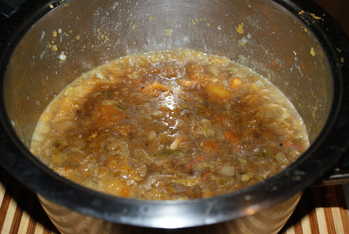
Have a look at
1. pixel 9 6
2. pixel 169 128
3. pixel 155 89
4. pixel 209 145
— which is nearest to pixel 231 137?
pixel 209 145

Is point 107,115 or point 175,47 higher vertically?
point 175,47

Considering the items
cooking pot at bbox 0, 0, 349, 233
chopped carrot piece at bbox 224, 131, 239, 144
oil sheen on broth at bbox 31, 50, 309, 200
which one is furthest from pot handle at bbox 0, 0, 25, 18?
chopped carrot piece at bbox 224, 131, 239, 144

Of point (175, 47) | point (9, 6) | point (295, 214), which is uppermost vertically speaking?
point (9, 6)

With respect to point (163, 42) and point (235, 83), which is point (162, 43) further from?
point (235, 83)

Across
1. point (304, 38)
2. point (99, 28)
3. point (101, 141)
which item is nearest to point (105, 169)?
point (101, 141)

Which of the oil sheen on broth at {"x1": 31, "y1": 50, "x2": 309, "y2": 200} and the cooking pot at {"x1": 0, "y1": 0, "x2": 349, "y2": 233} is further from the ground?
the cooking pot at {"x1": 0, "y1": 0, "x2": 349, "y2": 233}

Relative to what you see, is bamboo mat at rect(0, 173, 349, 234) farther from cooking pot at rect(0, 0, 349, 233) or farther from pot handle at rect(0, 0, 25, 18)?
pot handle at rect(0, 0, 25, 18)

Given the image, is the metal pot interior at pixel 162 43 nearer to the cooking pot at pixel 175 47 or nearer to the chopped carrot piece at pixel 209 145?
the cooking pot at pixel 175 47
